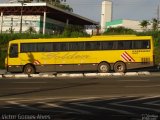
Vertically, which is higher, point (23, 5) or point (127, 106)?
point (23, 5)

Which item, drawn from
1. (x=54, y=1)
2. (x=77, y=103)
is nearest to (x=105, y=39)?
(x=77, y=103)

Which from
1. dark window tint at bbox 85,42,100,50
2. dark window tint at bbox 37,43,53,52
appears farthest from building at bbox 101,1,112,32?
dark window tint at bbox 85,42,100,50

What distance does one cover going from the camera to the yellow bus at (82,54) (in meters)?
36.0

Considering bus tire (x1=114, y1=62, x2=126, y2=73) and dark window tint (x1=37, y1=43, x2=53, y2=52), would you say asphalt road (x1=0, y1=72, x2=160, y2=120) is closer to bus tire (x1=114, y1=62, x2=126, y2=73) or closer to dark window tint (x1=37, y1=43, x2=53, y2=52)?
bus tire (x1=114, y1=62, x2=126, y2=73)

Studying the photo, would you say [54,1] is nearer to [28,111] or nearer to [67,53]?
Result: [67,53]

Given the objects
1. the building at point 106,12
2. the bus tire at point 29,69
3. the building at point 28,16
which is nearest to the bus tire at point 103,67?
the bus tire at point 29,69

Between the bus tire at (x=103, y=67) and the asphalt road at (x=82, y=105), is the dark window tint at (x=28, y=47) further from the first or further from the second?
the asphalt road at (x=82, y=105)

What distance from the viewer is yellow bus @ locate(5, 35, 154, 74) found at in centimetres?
3597

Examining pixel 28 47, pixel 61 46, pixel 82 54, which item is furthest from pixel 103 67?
pixel 28 47

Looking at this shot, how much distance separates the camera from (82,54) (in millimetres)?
36812

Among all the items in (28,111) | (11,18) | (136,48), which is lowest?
(28,111)

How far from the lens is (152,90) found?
20344 millimetres

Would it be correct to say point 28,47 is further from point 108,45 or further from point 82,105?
point 82,105

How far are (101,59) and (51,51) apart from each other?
414cm
